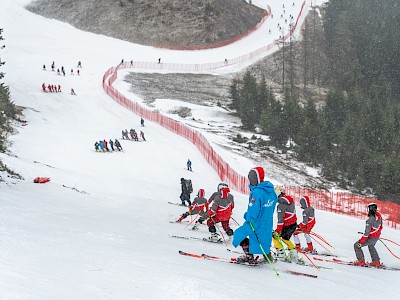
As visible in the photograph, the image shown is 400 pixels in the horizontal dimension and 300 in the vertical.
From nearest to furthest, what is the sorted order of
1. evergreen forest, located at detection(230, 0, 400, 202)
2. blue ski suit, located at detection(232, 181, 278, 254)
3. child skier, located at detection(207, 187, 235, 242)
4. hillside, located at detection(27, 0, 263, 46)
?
blue ski suit, located at detection(232, 181, 278, 254)
child skier, located at detection(207, 187, 235, 242)
evergreen forest, located at detection(230, 0, 400, 202)
hillside, located at detection(27, 0, 263, 46)

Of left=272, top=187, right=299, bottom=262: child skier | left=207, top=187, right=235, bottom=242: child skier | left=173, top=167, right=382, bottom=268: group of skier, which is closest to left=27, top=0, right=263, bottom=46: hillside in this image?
left=173, top=167, right=382, bottom=268: group of skier

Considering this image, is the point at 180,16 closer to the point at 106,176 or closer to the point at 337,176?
the point at 337,176

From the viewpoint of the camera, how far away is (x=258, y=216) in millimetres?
7426

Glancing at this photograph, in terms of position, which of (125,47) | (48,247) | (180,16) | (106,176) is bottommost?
(106,176)

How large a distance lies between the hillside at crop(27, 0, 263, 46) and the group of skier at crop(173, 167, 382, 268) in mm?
74467

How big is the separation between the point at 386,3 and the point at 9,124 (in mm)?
91440

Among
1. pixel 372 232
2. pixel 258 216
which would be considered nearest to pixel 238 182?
pixel 372 232

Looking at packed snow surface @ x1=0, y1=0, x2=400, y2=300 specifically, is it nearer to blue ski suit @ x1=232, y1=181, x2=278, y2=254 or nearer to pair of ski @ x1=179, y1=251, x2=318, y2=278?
pair of ski @ x1=179, y1=251, x2=318, y2=278

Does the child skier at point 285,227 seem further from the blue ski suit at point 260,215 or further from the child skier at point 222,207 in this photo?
the blue ski suit at point 260,215

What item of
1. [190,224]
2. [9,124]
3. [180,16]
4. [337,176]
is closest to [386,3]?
[180,16]

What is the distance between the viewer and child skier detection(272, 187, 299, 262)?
955cm

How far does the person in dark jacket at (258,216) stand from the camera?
7.35 metres

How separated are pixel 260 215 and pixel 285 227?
8.52ft

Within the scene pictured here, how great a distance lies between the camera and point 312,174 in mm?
40281
